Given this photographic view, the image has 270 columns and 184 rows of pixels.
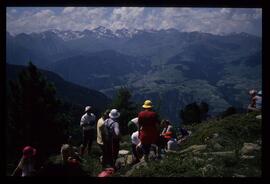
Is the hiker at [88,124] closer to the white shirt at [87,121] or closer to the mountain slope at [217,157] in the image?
the white shirt at [87,121]

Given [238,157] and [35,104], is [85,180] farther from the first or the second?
[35,104]

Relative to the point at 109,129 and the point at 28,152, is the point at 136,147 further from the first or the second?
the point at 28,152

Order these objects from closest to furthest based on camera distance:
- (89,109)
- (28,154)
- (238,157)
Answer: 1. (28,154)
2. (238,157)
3. (89,109)

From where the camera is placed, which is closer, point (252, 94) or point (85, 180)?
point (85, 180)

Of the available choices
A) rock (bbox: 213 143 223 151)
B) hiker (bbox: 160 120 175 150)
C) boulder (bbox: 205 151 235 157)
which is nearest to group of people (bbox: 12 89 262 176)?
hiker (bbox: 160 120 175 150)

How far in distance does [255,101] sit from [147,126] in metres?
6.47

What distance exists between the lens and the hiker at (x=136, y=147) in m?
10.6

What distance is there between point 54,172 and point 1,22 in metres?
3.70

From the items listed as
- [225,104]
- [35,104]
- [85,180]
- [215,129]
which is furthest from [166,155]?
[225,104]

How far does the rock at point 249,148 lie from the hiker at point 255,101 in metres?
2.79

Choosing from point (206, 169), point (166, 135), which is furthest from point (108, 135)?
point (206, 169)

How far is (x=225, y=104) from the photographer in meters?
85.9

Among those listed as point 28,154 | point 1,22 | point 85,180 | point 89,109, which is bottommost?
point 85,180

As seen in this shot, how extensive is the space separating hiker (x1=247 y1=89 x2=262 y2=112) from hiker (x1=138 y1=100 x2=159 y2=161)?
5.41 m
